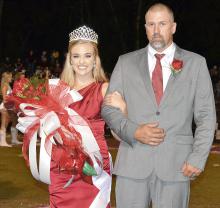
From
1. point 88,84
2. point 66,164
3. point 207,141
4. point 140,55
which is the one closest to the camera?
point 207,141

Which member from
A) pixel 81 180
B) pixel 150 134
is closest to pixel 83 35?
pixel 81 180

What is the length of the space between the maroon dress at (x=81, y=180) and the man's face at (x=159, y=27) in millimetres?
1347

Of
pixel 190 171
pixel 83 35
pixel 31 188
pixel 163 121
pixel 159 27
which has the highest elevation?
pixel 159 27

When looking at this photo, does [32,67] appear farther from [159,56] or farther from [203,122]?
[203,122]

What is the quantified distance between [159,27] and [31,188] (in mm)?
6460

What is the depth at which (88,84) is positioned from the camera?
646 centimetres

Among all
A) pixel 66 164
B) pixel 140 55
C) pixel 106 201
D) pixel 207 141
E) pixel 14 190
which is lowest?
pixel 14 190

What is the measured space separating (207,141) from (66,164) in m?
1.54

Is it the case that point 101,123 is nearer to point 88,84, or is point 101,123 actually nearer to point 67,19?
point 88,84

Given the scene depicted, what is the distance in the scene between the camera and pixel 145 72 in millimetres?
5164

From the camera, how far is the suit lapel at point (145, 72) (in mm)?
5086

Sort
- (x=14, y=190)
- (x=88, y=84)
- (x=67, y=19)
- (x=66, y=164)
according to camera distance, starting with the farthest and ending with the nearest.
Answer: (x=67, y=19)
(x=14, y=190)
(x=88, y=84)
(x=66, y=164)

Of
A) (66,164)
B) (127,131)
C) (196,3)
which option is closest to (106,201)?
(66,164)

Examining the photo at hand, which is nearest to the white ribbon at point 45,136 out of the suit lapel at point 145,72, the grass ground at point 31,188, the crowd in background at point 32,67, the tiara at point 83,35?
the tiara at point 83,35
